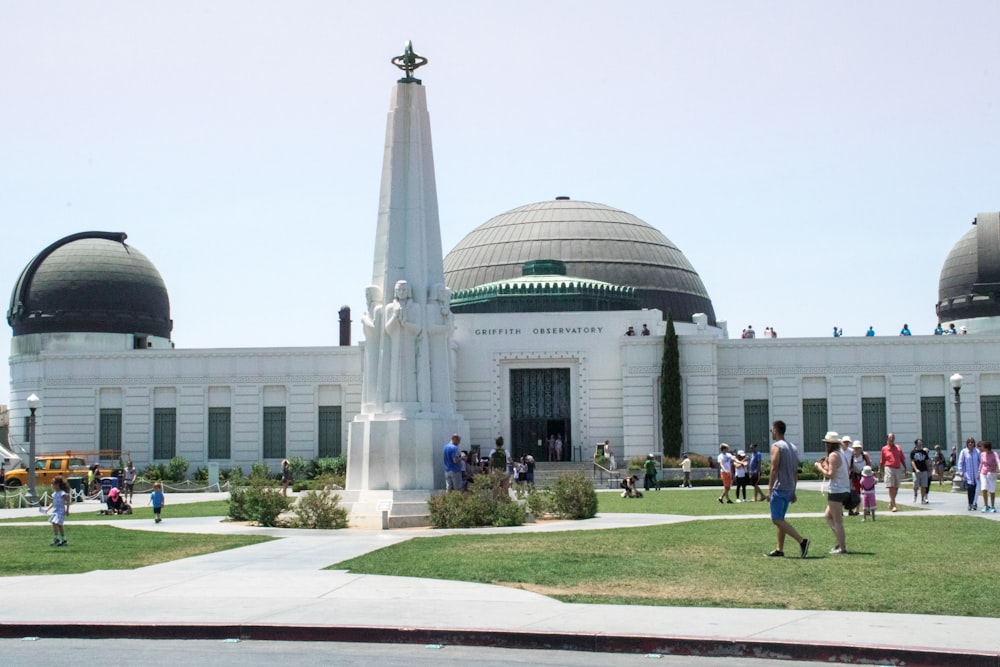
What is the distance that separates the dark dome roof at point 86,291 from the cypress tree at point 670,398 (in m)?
26.2

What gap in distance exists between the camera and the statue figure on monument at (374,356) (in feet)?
86.3

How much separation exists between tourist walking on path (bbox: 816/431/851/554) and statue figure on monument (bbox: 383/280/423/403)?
11.1 m

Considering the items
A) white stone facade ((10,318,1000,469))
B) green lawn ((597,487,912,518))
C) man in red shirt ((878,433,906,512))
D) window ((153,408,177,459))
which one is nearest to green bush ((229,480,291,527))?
green lawn ((597,487,912,518))

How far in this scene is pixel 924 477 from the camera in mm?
28656

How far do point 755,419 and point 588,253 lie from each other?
553 inches

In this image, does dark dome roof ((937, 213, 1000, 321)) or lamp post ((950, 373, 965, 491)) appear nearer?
lamp post ((950, 373, 965, 491))

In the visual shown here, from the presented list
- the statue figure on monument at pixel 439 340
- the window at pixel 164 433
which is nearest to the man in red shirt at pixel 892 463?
the statue figure on monument at pixel 439 340

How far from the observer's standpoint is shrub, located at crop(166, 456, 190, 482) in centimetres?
5219

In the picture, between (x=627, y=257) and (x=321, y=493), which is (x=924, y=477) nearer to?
(x=321, y=493)

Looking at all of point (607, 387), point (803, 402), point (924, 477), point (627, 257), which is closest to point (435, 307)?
point (924, 477)

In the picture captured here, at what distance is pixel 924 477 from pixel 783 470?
14459 mm

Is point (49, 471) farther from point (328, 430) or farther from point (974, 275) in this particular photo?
point (974, 275)

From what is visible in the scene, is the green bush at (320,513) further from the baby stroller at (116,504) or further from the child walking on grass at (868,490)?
the child walking on grass at (868,490)

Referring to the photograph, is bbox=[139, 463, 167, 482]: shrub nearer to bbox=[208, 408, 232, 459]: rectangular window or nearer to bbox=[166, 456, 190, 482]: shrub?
bbox=[166, 456, 190, 482]: shrub
